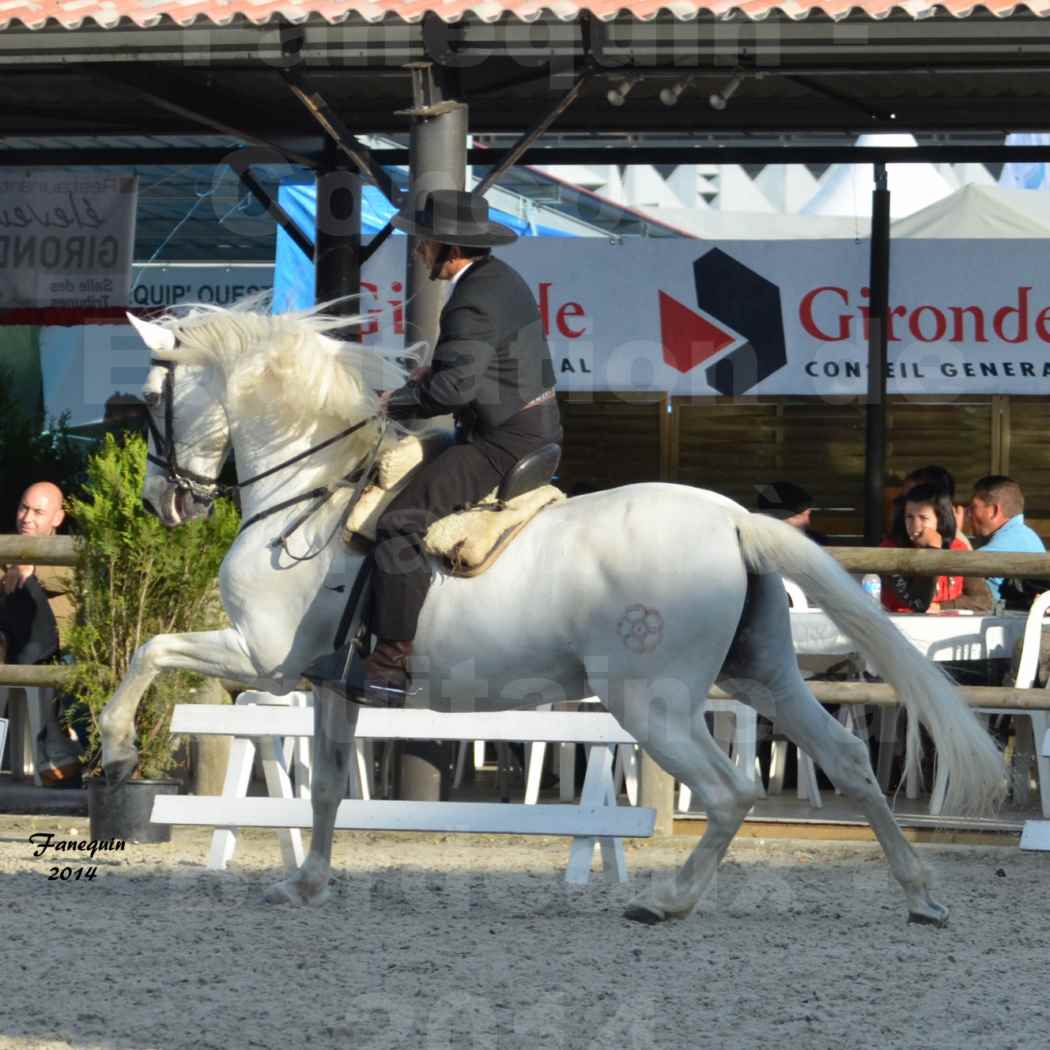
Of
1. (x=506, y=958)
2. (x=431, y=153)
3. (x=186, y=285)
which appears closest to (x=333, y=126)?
(x=431, y=153)

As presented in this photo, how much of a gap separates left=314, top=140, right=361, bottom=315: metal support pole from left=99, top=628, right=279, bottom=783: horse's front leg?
4798 mm

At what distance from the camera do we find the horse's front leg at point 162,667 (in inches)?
238

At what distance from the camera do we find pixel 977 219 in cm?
1410

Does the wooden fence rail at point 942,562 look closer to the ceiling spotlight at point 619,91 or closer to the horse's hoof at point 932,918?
the horse's hoof at point 932,918

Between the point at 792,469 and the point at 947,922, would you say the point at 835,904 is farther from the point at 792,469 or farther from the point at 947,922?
the point at 792,469

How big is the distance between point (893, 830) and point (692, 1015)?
1469 millimetres

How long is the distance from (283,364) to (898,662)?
229 cm

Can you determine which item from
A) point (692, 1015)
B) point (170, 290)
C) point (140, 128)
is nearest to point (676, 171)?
point (170, 290)

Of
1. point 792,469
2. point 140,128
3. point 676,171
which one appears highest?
point 676,171

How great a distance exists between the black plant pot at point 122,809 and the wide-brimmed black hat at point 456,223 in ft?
9.80

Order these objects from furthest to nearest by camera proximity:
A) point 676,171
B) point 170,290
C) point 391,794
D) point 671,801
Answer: point 676,171
point 170,290
point 391,794
point 671,801

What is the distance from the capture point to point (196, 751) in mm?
8414

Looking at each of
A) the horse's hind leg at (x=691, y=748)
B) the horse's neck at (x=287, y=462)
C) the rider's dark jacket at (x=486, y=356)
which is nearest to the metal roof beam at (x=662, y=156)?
the horse's neck at (x=287, y=462)

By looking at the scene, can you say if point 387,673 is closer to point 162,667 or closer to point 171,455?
point 162,667
